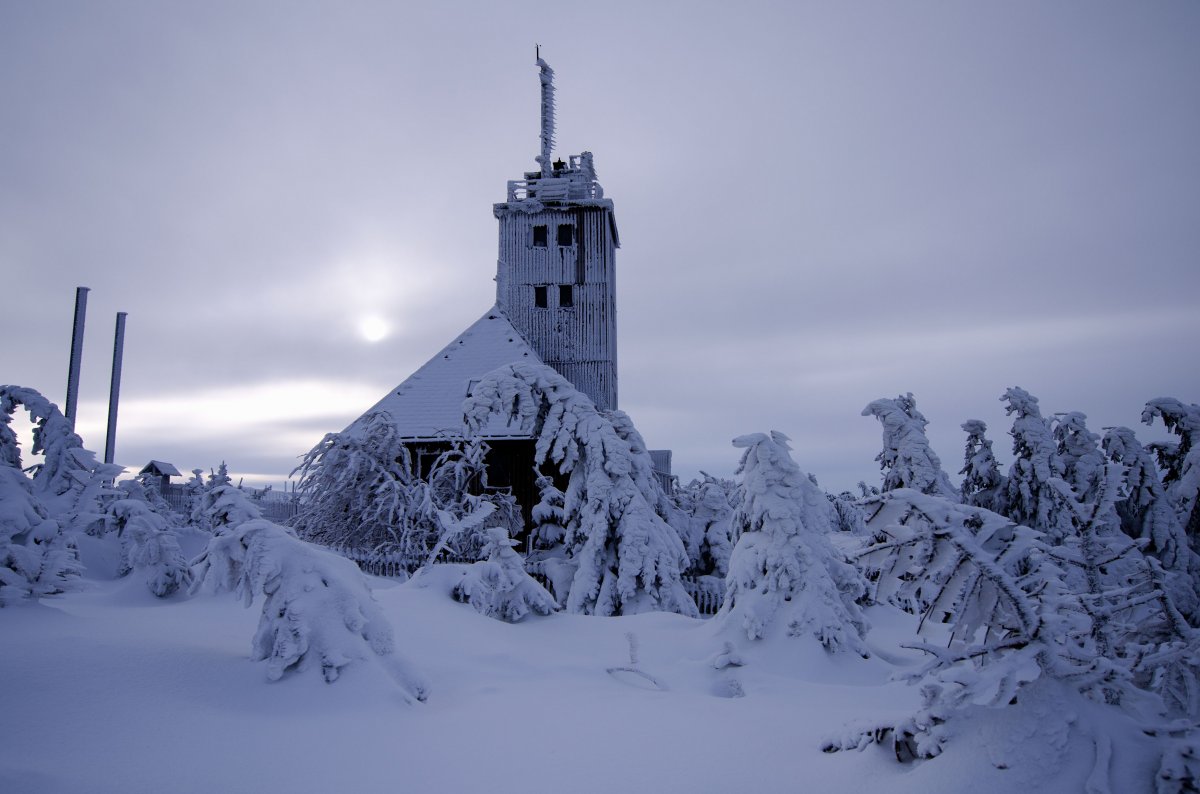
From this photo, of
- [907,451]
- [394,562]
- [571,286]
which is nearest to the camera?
[907,451]

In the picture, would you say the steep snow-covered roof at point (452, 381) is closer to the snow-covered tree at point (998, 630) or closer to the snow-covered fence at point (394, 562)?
the snow-covered fence at point (394, 562)

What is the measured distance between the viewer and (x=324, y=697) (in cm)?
561

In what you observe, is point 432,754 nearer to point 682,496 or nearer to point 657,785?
point 657,785

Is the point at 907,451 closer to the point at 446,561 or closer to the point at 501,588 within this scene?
the point at 501,588

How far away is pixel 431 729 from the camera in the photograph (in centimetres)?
527

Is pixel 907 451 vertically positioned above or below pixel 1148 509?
above

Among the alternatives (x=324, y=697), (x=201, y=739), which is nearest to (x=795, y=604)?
(x=324, y=697)

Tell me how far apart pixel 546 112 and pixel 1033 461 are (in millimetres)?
25067

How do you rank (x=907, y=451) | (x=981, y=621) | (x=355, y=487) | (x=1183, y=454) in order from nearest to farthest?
(x=981, y=621) < (x=1183, y=454) < (x=907, y=451) < (x=355, y=487)

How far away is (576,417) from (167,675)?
955 cm

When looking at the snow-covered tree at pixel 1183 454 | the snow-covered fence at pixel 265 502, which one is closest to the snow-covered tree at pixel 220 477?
the snow-covered fence at pixel 265 502

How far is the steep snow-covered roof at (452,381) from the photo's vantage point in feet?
71.6

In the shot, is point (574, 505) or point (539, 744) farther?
point (574, 505)

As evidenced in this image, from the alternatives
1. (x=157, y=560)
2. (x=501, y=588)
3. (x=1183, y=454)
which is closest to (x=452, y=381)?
(x=157, y=560)
